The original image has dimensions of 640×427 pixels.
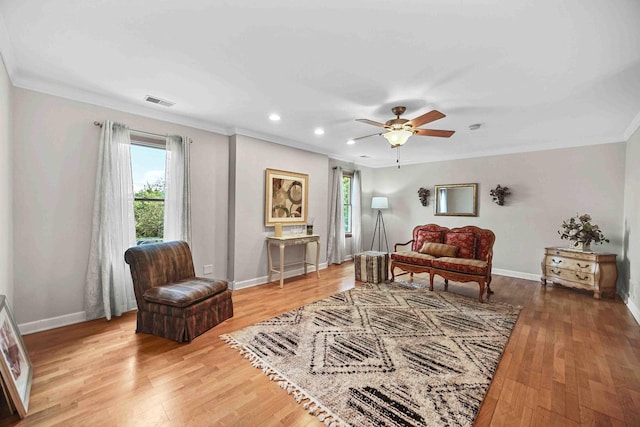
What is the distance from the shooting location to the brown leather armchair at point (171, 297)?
2.63 meters

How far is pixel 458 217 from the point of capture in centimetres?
597

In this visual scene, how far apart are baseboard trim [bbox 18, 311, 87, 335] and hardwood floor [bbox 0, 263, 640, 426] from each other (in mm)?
94

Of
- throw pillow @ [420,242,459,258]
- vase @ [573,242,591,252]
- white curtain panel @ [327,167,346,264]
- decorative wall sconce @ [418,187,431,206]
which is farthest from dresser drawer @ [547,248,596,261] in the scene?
white curtain panel @ [327,167,346,264]

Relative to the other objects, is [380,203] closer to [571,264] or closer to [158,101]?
[571,264]

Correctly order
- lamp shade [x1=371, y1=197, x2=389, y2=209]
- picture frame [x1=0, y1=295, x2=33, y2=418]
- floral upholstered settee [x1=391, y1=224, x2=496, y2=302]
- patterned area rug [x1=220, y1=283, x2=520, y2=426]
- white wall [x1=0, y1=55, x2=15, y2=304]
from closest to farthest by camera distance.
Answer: picture frame [x1=0, y1=295, x2=33, y2=418] → patterned area rug [x1=220, y1=283, x2=520, y2=426] → white wall [x1=0, y1=55, x2=15, y2=304] → floral upholstered settee [x1=391, y1=224, x2=496, y2=302] → lamp shade [x1=371, y1=197, x2=389, y2=209]

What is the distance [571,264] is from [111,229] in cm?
657

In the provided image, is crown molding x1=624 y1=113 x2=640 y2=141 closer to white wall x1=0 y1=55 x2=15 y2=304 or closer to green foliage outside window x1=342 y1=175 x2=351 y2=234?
green foliage outside window x1=342 y1=175 x2=351 y2=234

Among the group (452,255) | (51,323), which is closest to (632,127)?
(452,255)

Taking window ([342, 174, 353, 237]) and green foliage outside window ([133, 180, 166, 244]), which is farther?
window ([342, 174, 353, 237])

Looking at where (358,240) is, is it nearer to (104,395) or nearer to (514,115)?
(514,115)

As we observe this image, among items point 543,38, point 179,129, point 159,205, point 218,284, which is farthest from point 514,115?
point 159,205

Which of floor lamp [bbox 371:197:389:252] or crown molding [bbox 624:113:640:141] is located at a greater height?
crown molding [bbox 624:113:640:141]

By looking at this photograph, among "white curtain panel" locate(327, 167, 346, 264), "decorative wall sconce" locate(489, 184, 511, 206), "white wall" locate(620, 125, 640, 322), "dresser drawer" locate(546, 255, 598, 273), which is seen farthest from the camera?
"white curtain panel" locate(327, 167, 346, 264)

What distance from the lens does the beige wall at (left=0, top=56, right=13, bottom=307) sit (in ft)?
7.33
